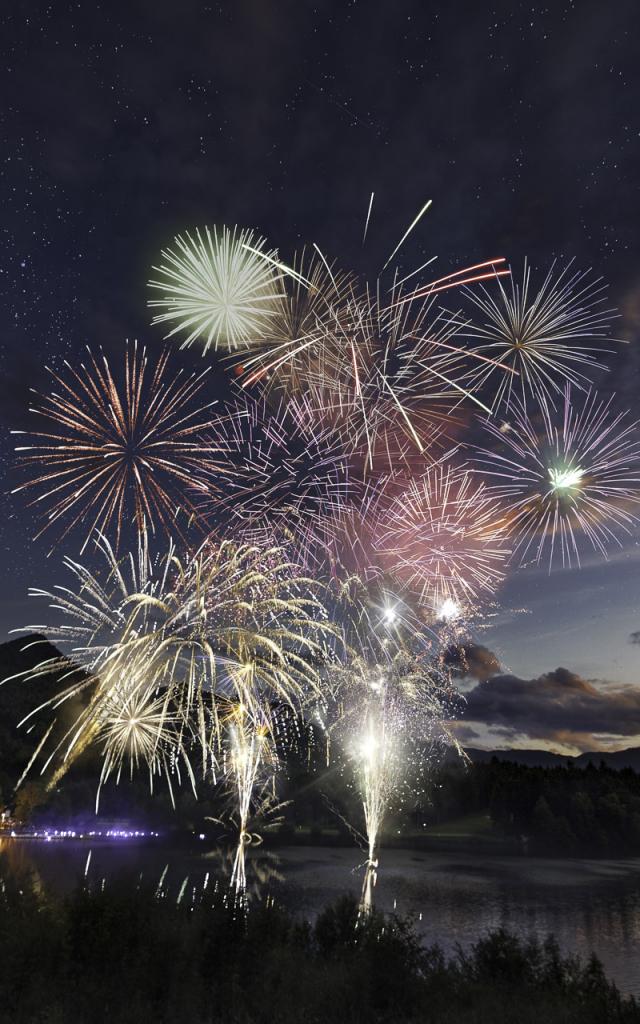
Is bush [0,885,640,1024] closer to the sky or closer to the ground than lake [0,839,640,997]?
closer to the sky

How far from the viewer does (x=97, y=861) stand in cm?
7719

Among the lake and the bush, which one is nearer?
the bush

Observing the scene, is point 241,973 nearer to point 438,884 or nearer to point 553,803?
point 438,884

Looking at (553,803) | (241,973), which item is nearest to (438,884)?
(241,973)

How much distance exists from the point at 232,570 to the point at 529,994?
15.5 meters

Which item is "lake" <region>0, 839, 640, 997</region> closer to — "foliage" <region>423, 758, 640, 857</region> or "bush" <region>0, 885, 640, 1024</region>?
"bush" <region>0, 885, 640, 1024</region>

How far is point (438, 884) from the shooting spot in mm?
73688

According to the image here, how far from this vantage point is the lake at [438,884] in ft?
147

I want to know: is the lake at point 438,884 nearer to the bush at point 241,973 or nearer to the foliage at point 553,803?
the bush at point 241,973

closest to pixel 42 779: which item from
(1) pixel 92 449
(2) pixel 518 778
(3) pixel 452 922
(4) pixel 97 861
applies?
(4) pixel 97 861

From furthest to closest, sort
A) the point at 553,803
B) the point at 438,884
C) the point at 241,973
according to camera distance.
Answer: the point at 553,803 < the point at 438,884 < the point at 241,973

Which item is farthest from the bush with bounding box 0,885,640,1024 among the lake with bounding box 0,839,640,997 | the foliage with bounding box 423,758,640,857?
the foliage with bounding box 423,758,640,857

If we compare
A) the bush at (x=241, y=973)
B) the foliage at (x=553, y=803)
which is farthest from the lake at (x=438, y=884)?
the foliage at (x=553, y=803)

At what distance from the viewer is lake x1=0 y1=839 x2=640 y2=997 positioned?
44812mm
